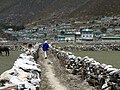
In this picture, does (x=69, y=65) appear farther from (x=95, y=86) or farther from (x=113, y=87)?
(x=113, y=87)

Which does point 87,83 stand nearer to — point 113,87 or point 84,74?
point 84,74

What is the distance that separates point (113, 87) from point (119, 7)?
184083 mm

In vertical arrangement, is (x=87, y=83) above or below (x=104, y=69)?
below

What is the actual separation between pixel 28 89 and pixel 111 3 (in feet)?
622

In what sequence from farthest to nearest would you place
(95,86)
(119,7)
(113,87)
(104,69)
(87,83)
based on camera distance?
1. (119,7)
2. (87,83)
3. (95,86)
4. (104,69)
5. (113,87)

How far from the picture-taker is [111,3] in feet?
638

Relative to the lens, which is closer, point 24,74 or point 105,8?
point 24,74

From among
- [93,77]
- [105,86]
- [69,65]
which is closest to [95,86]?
[93,77]

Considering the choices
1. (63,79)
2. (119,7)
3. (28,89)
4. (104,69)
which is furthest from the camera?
(119,7)

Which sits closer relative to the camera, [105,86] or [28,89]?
[28,89]

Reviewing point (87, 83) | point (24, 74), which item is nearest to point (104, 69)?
point (87, 83)

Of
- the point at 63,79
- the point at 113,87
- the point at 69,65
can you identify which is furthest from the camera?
the point at 69,65

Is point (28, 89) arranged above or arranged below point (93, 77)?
above

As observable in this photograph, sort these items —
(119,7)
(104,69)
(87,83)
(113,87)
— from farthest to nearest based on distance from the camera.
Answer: (119,7), (87,83), (104,69), (113,87)
